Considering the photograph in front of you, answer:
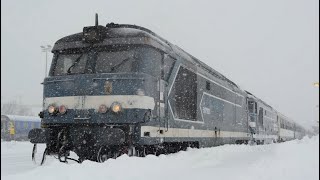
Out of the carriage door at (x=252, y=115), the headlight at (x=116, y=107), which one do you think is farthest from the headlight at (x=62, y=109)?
the carriage door at (x=252, y=115)

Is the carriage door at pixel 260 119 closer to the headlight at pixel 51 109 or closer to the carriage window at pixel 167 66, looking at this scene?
the carriage window at pixel 167 66

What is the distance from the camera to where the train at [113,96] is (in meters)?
8.46

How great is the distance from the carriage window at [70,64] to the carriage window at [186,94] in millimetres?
2303

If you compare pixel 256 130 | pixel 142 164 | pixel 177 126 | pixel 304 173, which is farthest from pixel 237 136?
pixel 142 164

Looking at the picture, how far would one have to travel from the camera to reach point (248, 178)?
652 cm

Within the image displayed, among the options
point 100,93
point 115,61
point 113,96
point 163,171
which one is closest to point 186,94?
point 115,61

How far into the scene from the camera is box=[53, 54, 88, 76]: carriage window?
9.30m

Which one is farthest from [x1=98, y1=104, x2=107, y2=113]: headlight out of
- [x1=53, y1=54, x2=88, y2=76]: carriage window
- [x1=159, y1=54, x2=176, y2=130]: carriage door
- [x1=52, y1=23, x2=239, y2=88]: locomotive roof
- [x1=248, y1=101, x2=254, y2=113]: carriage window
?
[x1=248, y1=101, x2=254, y2=113]: carriage window

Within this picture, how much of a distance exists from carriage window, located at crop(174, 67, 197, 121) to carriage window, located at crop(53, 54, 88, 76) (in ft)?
7.56

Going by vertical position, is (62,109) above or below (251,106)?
below

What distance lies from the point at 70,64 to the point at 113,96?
63.7 inches

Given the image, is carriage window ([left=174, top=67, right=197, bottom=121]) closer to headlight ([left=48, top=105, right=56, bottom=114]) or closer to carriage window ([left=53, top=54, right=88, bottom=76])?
carriage window ([left=53, top=54, right=88, bottom=76])

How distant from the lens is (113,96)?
8562 millimetres

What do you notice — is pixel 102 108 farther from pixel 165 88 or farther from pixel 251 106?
pixel 251 106
